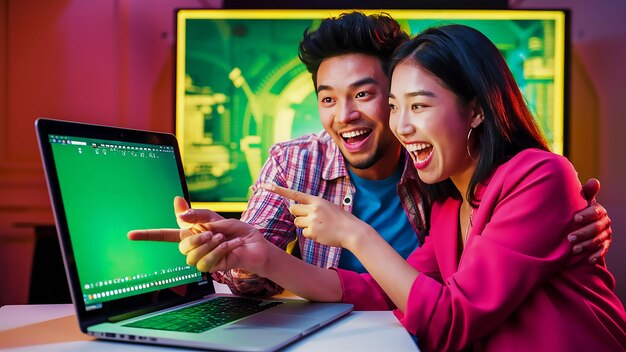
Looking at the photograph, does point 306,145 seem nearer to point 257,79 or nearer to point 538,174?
point 538,174

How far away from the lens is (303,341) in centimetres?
84

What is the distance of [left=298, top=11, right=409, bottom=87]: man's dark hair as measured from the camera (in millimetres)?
1700

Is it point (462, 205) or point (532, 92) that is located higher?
point (532, 92)

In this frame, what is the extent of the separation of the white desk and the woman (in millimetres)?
67

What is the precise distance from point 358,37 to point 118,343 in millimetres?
1137

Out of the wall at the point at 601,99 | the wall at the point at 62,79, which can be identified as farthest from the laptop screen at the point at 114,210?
the wall at the point at 601,99

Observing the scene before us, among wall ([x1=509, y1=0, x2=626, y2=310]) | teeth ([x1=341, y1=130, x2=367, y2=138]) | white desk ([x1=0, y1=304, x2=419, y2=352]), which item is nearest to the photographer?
white desk ([x1=0, y1=304, x2=419, y2=352])

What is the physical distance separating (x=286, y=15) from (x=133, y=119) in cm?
91

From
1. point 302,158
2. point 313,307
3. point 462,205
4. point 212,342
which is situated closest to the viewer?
point 212,342

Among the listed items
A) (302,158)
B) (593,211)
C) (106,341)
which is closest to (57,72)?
(302,158)

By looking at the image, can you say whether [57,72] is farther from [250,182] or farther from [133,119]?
[250,182]

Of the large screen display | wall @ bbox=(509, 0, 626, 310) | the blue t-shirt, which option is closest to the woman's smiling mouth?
the blue t-shirt

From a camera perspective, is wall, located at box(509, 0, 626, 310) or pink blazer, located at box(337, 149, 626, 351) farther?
wall, located at box(509, 0, 626, 310)

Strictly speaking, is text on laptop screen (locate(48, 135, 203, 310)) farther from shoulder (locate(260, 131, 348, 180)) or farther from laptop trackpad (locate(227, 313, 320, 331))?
shoulder (locate(260, 131, 348, 180))
